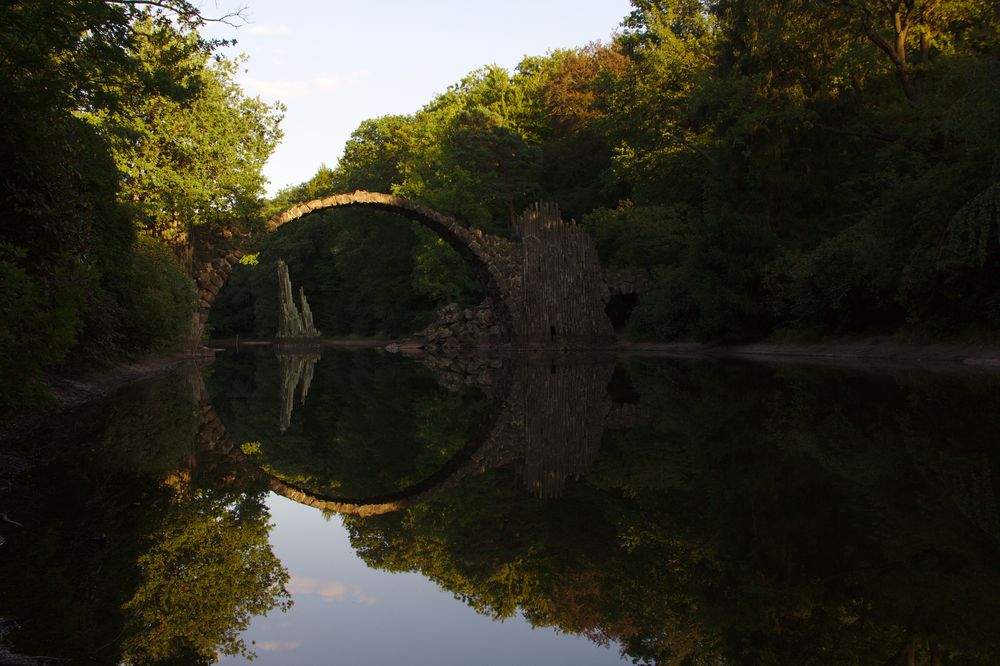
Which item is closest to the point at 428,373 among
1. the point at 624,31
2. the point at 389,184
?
the point at 624,31

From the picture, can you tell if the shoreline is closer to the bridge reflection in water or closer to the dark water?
the bridge reflection in water

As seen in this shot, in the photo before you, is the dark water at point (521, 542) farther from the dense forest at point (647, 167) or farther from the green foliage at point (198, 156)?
the green foliage at point (198, 156)

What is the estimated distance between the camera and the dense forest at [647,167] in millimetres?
8484

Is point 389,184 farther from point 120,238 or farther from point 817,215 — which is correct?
point 120,238

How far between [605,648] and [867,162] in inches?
998

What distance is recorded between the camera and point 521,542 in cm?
404

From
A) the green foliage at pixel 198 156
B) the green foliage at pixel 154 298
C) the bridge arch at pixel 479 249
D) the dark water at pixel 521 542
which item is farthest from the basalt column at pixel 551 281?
the dark water at pixel 521 542

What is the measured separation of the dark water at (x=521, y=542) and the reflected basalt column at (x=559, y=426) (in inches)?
2.4

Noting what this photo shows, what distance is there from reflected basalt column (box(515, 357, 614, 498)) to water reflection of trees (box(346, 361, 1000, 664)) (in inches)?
7.2

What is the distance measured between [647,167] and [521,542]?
27.9 m

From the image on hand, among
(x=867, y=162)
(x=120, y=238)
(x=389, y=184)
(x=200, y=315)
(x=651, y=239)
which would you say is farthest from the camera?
(x=389, y=184)

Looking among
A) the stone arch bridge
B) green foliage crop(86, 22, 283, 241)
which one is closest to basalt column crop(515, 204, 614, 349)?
the stone arch bridge

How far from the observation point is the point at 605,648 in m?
2.74

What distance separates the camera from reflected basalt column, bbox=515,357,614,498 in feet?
19.5
